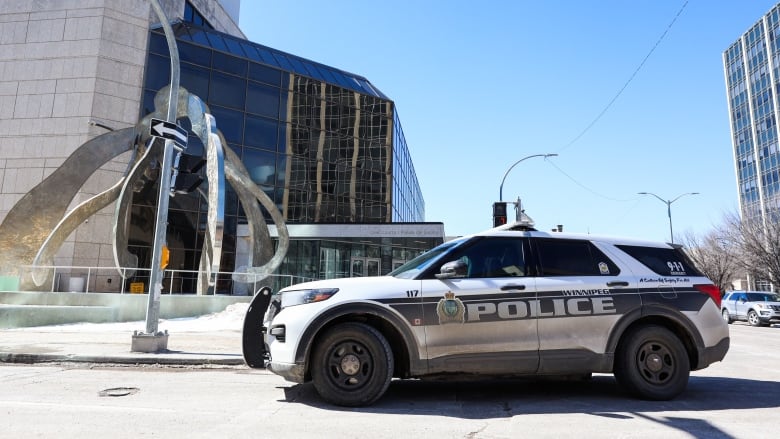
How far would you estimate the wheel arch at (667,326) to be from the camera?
5.04m

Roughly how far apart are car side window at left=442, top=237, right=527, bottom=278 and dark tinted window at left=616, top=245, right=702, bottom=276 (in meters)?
1.28

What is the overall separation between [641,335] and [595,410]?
1028 mm

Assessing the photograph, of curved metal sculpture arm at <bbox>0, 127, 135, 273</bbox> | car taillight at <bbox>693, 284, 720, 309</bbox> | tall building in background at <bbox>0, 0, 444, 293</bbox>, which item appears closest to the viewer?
car taillight at <bbox>693, 284, 720, 309</bbox>

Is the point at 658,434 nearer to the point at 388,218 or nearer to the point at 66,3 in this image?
the point at 388,218

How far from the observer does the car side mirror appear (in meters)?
4.68

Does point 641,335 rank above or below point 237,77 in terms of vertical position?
below

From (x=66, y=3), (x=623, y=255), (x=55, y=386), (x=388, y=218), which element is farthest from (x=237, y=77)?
(x=623, y=255)

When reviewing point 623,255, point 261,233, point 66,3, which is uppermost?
point 66,3

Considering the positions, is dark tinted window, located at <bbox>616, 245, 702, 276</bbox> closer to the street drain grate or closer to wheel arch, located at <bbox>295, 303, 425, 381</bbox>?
wheel arch, located at <bbox>295, 303, 425, 381</bbox>

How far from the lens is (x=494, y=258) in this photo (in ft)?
17.0

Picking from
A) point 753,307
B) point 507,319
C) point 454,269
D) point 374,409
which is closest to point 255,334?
point 374,409

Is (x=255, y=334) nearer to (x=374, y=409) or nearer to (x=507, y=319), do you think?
(x=374, y=409)

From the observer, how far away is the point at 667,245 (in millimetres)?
5711

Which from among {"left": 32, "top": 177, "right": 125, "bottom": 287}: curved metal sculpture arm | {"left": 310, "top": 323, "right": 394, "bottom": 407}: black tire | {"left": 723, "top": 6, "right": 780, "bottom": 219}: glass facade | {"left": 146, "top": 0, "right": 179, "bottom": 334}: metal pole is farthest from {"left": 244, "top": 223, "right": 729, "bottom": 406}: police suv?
{"left": 723, "top": 6, "right": 780, "bottom": 219}: glass facade
